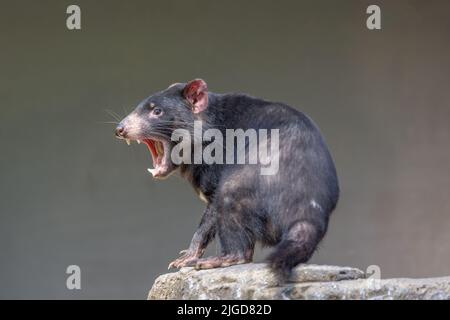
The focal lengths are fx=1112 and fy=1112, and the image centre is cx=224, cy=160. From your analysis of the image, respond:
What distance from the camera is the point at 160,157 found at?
5.11 m

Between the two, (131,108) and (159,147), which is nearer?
(159,147)

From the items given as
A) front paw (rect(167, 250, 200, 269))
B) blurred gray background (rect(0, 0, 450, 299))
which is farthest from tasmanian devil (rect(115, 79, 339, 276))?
blurred gray background (rect(0, 0, 450, 299))

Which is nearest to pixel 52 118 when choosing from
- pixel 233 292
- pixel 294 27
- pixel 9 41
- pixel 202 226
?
pixel 9 41

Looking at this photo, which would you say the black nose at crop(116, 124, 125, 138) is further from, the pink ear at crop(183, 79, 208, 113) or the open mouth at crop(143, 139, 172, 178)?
the pink ear at crop(183, 79, 208, 113)

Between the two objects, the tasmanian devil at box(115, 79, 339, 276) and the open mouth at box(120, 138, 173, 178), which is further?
the open mouth at box(120, 138, 173, 178)

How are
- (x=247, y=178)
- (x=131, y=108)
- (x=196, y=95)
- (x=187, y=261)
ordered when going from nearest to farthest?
(x=247, y=178)
(x=187, y=261)
(x=196, y=95)
(x=131, y=108)

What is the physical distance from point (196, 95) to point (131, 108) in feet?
8.18

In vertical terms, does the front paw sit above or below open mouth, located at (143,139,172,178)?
below

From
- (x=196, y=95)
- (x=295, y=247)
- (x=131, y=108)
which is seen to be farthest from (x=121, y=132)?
(x=131, y=108)

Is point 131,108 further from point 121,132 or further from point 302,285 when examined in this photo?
point 302,285

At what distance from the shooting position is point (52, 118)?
760 cm

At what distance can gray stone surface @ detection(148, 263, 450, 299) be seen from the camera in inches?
174

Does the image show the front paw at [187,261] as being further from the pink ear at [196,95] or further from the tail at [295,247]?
the pink ear at [196,95]

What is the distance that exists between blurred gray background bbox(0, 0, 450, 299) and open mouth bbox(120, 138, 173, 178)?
7.94ft
